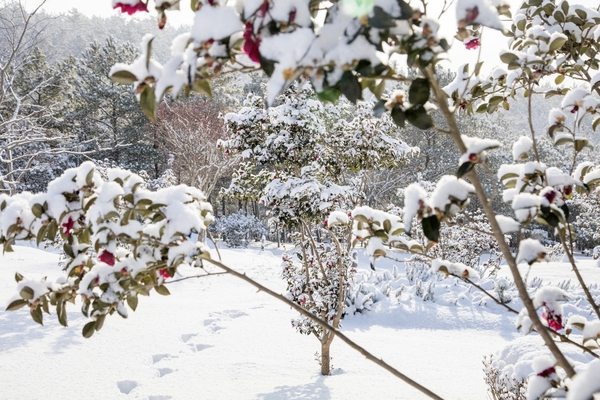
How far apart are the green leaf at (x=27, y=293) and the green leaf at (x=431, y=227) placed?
1.04m

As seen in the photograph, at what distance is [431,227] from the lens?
0.78 m

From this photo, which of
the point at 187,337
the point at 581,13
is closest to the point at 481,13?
the point at 581,13

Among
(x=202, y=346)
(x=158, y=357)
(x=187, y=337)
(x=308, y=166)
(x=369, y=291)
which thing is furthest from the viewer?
(x=369, y=291)

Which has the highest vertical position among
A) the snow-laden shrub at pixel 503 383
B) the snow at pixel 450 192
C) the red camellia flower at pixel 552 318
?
the snow at pixel 450 192

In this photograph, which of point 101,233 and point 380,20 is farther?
point 101,233

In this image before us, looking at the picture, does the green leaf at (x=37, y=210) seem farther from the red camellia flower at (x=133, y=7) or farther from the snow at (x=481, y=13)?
the snow at (x=481, y=13)

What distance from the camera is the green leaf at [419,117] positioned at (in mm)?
715

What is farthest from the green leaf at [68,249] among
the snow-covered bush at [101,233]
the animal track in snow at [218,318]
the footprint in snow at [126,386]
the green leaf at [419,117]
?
the animal track in snow at [218,318]

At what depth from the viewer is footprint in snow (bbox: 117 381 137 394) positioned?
3.18 meters

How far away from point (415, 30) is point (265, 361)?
12.5 ft

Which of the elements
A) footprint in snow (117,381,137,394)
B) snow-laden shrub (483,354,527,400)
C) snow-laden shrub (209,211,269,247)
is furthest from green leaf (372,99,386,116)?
snow-laden shrub (209,211,269,247)

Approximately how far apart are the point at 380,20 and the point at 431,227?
0.41 m

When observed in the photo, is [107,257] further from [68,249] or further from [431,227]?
[431,227]

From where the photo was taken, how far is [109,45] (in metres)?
19.7
